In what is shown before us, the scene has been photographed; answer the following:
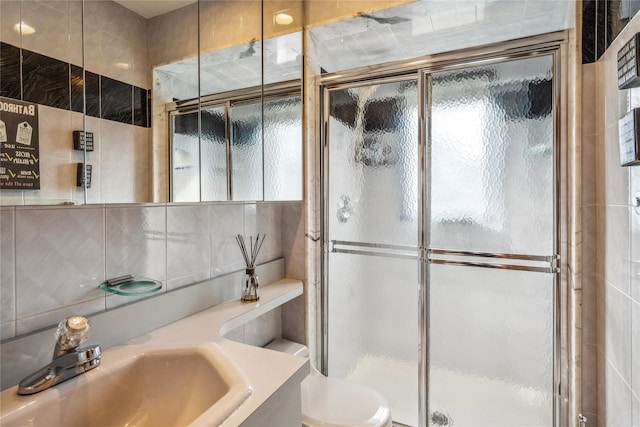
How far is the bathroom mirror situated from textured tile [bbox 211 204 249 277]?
0.97 feet

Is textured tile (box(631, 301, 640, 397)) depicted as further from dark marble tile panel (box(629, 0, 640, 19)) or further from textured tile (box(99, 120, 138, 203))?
textured tile (box(99, 120, 138, 203))

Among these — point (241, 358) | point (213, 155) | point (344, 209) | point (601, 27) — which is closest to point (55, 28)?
point (213, 155)

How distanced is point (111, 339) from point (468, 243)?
147cm

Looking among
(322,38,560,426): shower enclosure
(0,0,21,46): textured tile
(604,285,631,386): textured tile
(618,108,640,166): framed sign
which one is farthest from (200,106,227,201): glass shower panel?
(604,285,631,386): textured tile

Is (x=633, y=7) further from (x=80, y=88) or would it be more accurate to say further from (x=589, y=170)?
(x=80, y=88)

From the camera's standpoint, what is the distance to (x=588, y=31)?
4.07ft

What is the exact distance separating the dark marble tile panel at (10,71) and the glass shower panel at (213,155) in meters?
0.50

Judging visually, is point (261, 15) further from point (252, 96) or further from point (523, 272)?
point (523, 272)

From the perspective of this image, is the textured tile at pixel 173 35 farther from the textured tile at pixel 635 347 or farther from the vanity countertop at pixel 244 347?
the textured tile at pixel 635 347

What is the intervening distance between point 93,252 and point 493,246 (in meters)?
1.57

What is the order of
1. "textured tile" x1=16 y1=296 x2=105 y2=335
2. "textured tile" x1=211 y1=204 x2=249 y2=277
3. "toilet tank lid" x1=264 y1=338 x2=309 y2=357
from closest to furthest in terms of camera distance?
1. "textured tile" x1=16 y1=296 x2=105 y2=335
2. "textured tile" x1=211 y1=204 x2=249 y2=277
3. "toilet tank lid" x1=264 y1=338 x2=309 y2=357

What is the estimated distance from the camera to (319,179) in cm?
189

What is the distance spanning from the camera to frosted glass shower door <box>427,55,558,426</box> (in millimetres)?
1482

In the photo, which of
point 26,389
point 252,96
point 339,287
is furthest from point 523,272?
point 26,389
